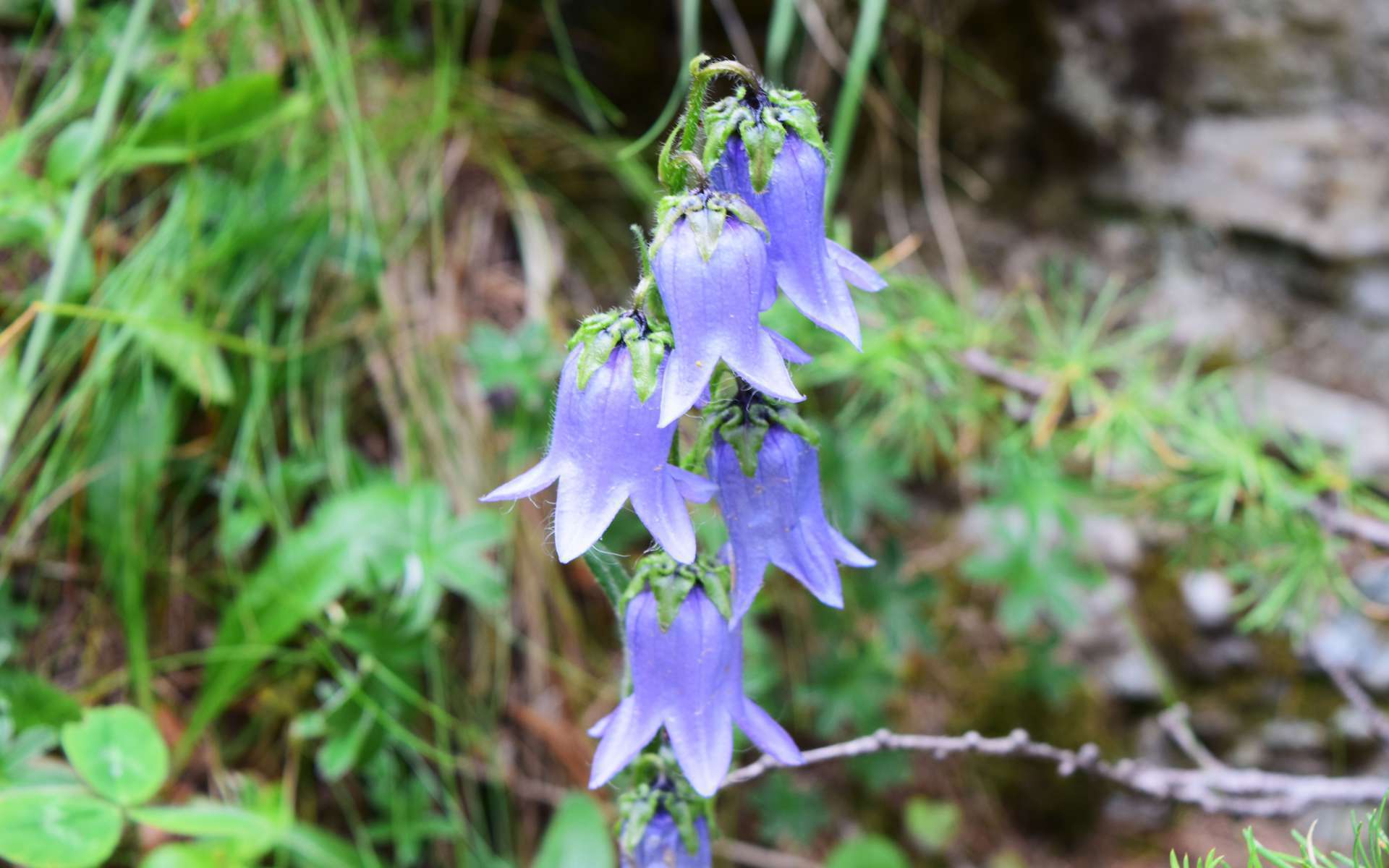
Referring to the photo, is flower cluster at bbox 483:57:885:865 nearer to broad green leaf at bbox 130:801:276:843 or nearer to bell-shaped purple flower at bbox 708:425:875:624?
bell-shaped purple flower at bbox 708:425:875:624

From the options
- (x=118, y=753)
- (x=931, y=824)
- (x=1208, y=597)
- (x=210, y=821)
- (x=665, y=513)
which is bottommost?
(x=931, y=824)

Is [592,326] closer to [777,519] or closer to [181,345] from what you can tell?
[777,519]

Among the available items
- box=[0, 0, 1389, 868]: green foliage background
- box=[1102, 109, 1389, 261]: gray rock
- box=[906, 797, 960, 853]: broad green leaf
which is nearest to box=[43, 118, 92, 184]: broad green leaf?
box=[0, 0, 1389, 868]: green foliage background

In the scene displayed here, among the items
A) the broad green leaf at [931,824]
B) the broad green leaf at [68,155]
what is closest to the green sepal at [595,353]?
the broad green leaf at [68,155]

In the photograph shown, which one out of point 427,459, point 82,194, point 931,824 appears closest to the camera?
point 82,194

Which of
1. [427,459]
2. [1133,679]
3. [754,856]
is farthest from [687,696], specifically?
[1133,679]

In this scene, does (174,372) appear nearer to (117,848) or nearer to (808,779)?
(117,848)
